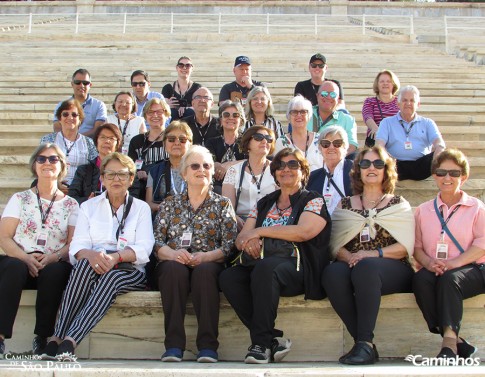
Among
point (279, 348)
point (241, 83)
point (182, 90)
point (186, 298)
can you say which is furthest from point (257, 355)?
point (182, 90)

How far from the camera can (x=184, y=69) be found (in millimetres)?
9555

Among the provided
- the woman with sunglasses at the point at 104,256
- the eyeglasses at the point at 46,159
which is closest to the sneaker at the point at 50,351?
the woman with sunglasses at the point at 104,256

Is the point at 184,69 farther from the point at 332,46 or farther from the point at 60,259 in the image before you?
the point at 332,46

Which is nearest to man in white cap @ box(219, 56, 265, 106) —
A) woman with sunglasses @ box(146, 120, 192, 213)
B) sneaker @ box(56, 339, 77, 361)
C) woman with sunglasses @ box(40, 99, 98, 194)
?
woman with sunglasses @ box(40, 99, 98, 194)

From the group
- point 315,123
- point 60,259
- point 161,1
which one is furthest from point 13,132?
point 161,1

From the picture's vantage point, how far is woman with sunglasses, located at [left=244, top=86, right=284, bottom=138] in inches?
296

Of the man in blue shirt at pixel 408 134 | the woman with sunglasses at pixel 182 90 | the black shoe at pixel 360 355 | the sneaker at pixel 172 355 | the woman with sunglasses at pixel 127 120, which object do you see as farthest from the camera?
the woman with sunglasses at pixel 182 90

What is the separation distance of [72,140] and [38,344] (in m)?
2.60

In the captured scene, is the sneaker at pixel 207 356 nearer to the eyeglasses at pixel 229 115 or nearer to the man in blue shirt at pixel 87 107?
the eyeglasses at pixel 229 115

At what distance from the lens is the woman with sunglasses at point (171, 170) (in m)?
6.44

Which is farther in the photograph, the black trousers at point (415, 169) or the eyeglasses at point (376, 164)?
the black trousers at point (415, 169)

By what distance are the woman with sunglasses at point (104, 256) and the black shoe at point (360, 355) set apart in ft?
5.03

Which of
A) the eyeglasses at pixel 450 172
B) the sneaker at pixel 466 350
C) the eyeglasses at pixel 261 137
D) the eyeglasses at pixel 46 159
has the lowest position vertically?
the sneaker at pixel 466 350

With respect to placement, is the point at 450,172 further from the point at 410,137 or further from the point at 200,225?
the point at 410,137
